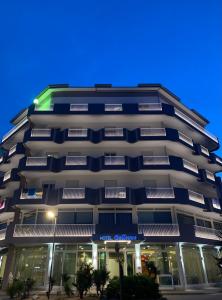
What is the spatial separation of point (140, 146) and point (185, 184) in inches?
278

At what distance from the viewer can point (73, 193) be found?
2716cm

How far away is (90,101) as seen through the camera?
34.1 m

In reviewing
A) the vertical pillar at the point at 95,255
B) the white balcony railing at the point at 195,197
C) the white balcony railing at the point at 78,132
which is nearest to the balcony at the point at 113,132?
the white balcony railing at the point at 78,132

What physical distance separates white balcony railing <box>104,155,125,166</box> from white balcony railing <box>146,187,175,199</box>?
4037 millimetres

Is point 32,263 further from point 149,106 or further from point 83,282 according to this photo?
point 149,106

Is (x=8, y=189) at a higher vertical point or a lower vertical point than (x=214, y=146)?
lower

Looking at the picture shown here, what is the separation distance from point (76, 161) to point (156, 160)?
8.71 metres

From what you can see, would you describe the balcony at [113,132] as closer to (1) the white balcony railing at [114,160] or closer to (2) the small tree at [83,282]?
(1) the white balcony railing at [114,160]

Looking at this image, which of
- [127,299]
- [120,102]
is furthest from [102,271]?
[120,102]

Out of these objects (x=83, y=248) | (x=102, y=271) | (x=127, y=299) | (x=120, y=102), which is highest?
(x=120, y=102)

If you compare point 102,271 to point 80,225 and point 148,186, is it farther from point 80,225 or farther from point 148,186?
point 148,186

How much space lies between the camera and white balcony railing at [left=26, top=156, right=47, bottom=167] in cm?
2902

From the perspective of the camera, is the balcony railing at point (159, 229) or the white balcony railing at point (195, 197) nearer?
the balcony railing at point (159, 229)

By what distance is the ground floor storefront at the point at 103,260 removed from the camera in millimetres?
24641
